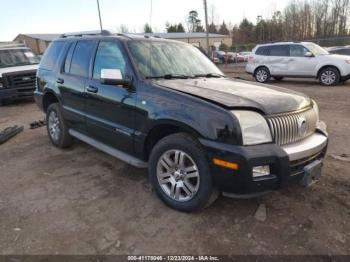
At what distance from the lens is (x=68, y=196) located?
3.94m

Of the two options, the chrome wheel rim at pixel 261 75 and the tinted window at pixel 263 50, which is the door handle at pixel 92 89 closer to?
the chrome wheel rim at pixel 261 75

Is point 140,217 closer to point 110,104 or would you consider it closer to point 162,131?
point 162,131

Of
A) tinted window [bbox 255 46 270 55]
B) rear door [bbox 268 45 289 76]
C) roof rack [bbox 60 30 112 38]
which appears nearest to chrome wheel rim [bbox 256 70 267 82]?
rear door [bbox 268 45 289 76]

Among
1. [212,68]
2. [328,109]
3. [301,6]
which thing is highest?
[301,6]

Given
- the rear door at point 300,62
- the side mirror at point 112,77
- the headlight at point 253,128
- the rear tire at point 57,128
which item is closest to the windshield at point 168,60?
the side mirror at point 112,77

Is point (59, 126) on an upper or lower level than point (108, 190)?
upper

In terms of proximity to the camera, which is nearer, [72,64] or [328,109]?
[72,64]

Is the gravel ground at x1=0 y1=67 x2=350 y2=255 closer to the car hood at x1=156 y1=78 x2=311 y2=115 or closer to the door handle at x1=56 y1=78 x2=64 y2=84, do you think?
the car hood at x1=156 y1=78 x2=311 y2=115

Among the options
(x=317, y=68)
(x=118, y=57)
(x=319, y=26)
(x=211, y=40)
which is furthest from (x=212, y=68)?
(x=319, y=26)

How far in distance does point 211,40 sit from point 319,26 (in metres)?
19.9

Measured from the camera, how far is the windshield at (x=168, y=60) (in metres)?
3.96

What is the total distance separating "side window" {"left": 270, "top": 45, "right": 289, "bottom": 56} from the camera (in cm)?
1377

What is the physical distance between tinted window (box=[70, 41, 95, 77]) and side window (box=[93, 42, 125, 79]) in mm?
238

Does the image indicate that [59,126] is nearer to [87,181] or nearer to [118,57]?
[87,181]
